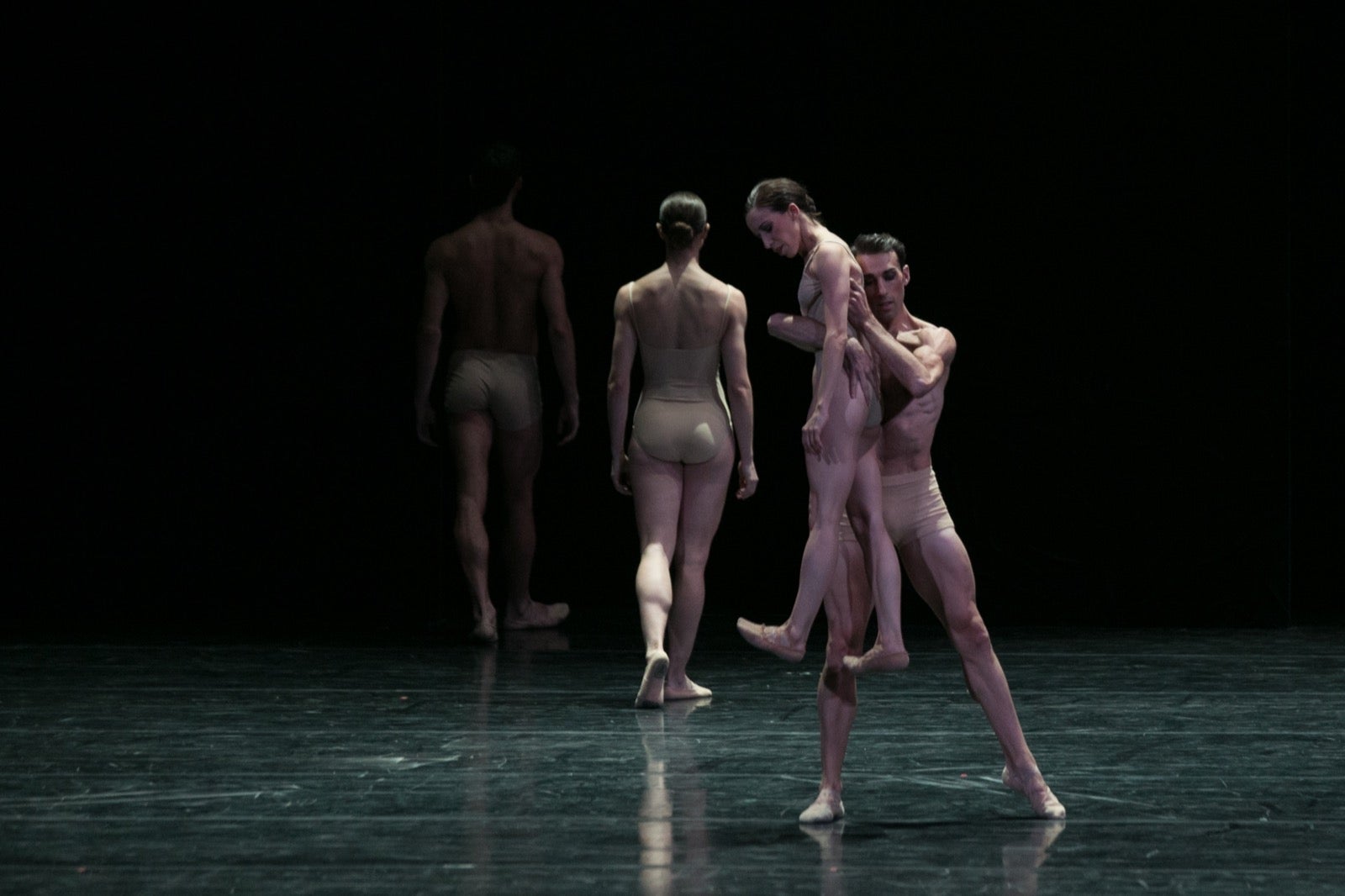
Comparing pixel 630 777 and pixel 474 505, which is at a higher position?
pixel 474 505

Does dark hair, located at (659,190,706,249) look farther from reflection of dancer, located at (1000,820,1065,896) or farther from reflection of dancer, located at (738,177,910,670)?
reflection of dancer, located at (1000,820,1065,896)

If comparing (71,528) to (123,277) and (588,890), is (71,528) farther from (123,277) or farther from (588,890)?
(588,890)

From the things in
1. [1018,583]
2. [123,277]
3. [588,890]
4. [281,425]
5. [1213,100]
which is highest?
[1213,100]

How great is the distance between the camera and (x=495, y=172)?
25.8 ft

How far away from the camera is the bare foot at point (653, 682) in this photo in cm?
609

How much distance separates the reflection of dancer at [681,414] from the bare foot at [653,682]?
9.5 inches

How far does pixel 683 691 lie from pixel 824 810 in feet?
6.74

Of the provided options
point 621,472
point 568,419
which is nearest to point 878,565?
point 621,472

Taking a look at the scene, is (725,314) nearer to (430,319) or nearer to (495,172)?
(495,172)

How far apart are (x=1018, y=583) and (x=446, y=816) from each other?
4592 millimetres

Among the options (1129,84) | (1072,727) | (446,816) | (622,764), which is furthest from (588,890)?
(1129,84)

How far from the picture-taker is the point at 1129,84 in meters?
8.38

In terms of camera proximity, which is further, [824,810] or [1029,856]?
[824,810]

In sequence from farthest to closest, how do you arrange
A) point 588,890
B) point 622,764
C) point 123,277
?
1. point 123,277
2. point 622,764
3. point 588,890
